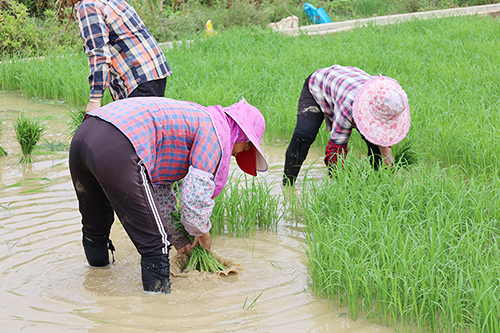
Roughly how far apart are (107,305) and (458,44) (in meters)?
6.41

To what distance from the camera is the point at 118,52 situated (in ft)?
12.0

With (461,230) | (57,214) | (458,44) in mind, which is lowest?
(57,214)

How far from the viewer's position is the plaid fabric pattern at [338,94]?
143 inches

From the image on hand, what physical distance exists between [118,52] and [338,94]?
155cm

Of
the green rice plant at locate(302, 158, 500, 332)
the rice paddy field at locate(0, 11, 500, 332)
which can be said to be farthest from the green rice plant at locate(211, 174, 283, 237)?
the green rice plant at locate(302, 158, 500, 332)

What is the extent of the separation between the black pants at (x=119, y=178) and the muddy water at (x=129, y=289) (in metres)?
0.34

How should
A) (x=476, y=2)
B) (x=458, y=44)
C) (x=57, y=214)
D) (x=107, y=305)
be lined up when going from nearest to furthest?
(x=107, y=305)
(x=57, y=214)
(x=458, y=44)
(x=476, y=2)

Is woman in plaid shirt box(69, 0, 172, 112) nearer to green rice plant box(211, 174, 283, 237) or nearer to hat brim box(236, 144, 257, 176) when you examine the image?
green rice plant box(211, 174, 283, 237)

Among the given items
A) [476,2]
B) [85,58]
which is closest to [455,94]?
[85,58]

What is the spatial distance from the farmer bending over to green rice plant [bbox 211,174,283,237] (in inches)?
15.1

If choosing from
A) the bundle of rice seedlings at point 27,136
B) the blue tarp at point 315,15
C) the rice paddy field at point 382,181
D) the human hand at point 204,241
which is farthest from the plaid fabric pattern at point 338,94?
the blue tarp at point 315,15

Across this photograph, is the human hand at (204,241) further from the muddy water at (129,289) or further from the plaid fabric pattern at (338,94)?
the plaid fabric pattern at (338,94)

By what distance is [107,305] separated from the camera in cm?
269

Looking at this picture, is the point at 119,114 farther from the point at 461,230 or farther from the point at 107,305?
the point at 461,230
